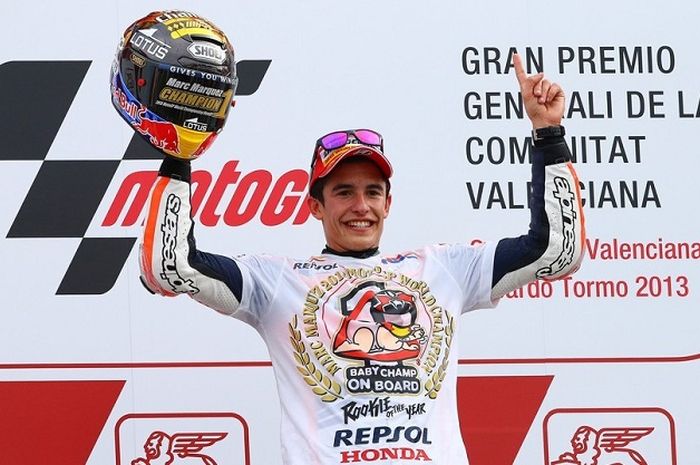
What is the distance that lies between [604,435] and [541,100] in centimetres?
109

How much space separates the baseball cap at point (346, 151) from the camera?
2445 millimetres

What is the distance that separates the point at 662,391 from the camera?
3.03 metres

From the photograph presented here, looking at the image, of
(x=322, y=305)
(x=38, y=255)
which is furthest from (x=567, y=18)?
(x=38, y=255)

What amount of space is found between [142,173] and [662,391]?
1.50 meters

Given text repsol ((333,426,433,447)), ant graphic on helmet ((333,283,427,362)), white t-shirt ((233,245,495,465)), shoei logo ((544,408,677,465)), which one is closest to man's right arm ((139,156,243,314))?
white t-shirt ((233,245,495,465))

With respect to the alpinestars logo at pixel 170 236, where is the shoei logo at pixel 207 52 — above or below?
above

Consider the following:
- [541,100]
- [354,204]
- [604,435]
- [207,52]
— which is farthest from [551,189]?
[604,435]

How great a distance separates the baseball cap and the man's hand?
1.07 ft

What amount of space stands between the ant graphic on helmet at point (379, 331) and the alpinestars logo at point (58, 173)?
0.89 m

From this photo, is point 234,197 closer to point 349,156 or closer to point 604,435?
point 349,156

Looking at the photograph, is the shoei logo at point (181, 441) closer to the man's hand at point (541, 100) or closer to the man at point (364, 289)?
the man at point (364, 289)

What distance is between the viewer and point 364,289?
2.41 meters

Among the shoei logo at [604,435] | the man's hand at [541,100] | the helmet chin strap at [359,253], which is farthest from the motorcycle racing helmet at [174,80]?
the shoei logo at [604,435]

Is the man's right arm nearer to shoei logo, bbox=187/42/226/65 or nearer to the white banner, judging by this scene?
shoei logo, bbox=187/42/226/65
